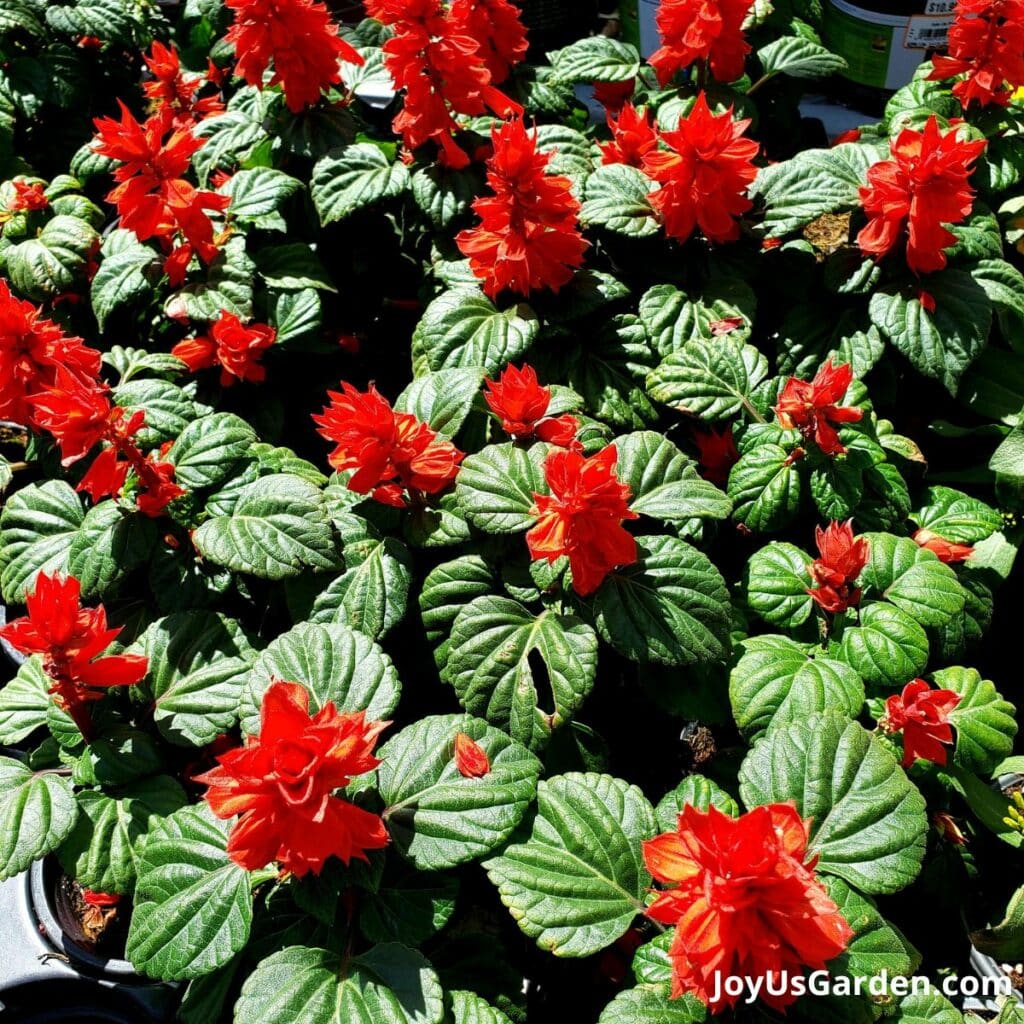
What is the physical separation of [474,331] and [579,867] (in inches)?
40.2

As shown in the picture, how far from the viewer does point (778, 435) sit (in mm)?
1679

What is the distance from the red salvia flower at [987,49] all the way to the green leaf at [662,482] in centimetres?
115

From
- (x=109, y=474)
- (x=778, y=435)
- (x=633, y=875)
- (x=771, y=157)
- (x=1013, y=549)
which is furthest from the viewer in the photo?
(x=771, y=157)

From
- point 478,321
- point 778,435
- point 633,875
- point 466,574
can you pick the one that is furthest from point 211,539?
point 778,435

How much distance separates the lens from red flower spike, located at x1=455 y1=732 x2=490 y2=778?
1.25m

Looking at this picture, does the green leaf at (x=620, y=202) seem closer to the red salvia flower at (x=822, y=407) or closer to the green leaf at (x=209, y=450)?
the red salvia flower at (x=822, y=407)

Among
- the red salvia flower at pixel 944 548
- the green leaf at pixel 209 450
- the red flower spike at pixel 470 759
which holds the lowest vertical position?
the red salvia flower at pixel 944 548

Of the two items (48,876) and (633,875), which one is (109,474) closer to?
(48,876)

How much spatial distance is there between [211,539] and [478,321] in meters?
0.68

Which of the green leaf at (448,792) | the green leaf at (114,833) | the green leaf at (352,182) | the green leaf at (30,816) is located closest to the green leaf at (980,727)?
the green leaf at (448,792)

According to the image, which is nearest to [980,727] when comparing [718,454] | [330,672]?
[718,454]

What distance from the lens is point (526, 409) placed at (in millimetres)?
1521

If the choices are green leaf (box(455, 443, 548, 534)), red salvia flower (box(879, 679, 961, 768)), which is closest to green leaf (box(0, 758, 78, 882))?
green leaf (box(455, 443, 548, 534))

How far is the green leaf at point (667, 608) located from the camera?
4.55 ft
